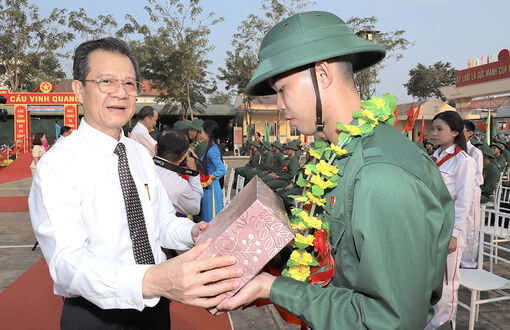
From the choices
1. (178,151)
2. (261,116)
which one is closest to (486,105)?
(261,116)

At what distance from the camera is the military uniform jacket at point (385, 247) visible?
1.02m

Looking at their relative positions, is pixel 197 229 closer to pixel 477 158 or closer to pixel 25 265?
pixel 25 265

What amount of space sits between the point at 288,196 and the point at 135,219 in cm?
76

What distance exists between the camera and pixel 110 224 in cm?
167

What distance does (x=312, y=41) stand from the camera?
1321 mm

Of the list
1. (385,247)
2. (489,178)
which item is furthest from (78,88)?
(489,178)

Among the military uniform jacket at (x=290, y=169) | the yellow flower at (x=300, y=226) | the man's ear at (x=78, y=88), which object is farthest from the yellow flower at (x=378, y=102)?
the military uniform jacket at (x=290, y=169)

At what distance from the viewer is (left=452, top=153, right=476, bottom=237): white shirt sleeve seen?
3.49 m

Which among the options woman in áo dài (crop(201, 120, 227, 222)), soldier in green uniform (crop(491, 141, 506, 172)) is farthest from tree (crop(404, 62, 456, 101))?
woman in áo dài (crop(201, 120, 227, 222))

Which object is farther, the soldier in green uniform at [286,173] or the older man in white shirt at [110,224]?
the soldier in green uniform at [286,173]

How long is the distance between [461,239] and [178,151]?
291cm

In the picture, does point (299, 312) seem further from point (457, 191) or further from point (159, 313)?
point (457, 191)

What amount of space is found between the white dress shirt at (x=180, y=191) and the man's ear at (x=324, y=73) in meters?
2.51

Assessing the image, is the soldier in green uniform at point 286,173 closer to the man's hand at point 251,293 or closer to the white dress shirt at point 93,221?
the white dress shirt at point 93,221
